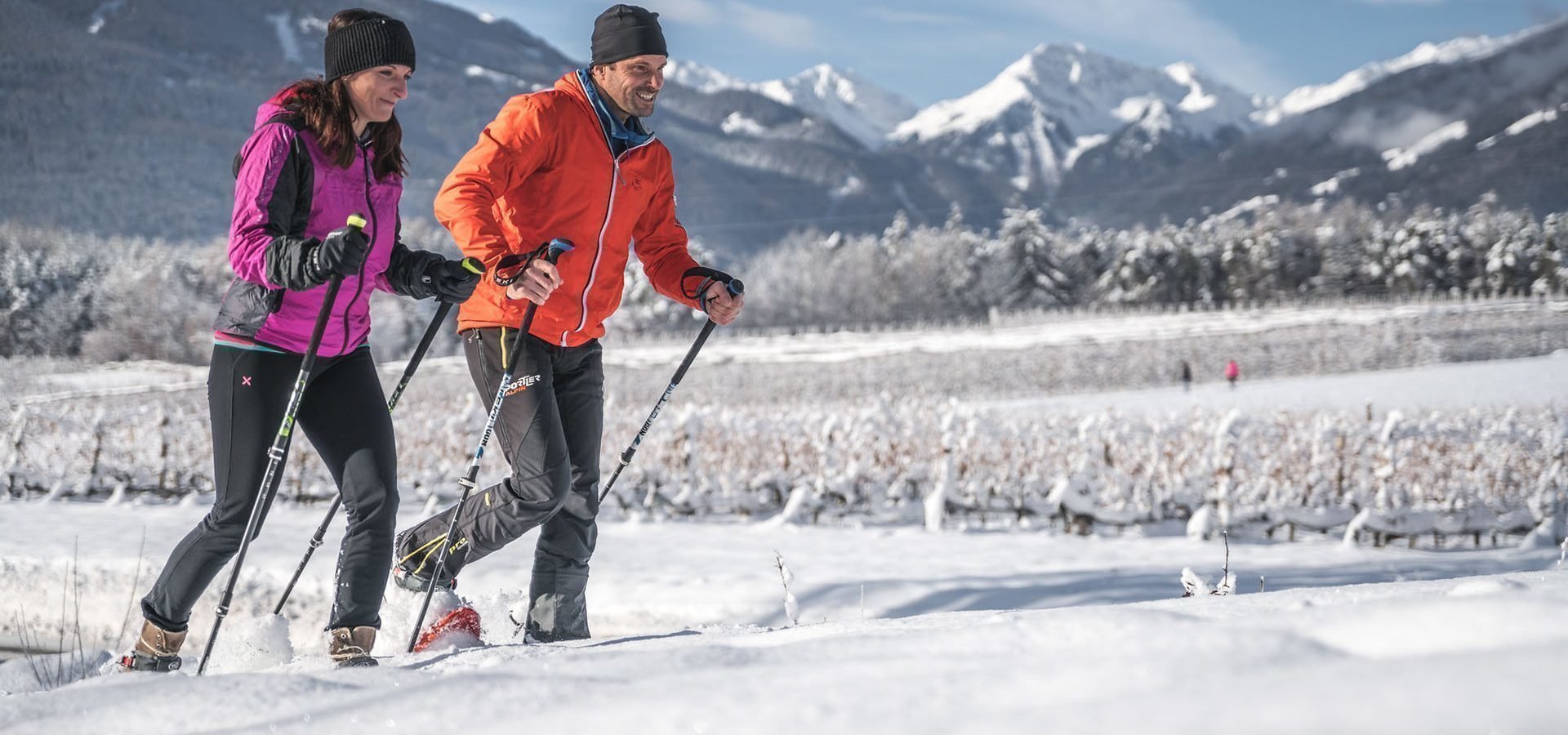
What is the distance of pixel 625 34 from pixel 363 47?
855 millimetres

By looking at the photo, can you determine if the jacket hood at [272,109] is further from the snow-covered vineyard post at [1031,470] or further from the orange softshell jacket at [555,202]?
the snow-covered vineyard post at [1031,470]

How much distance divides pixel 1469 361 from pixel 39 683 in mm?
32668

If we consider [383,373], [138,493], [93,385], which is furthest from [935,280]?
[138,493]

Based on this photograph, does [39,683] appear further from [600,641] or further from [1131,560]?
[1131,560]

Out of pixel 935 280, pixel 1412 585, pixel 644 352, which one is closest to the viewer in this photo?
pixel 1412 585

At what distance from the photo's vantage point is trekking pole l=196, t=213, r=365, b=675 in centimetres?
283

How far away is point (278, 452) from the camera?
290 centimetres

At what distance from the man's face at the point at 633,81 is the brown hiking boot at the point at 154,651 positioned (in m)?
2.00

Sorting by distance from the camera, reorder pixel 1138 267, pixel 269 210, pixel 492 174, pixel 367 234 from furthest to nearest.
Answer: pixel 1138 267 → pixel 492 174 → pixel 367 234 → pixel 269 210

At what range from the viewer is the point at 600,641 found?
300 centimetres

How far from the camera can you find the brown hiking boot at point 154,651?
3.00m

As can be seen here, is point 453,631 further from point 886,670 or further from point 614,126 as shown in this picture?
point 886,670

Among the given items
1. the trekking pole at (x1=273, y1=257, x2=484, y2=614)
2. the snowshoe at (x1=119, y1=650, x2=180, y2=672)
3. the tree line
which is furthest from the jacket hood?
the tree line

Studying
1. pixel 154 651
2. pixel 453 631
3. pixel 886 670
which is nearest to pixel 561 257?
pixel 453 631
